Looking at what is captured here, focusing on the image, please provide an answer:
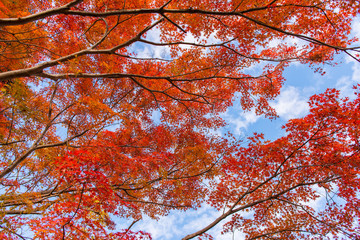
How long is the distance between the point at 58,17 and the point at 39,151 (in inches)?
232

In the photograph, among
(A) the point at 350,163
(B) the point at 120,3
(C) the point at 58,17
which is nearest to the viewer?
(A) the point at 350,163

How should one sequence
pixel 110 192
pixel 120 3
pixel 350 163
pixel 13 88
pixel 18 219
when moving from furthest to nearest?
pixel 120 3 < pixel 350 163 < pixel 18 219 < pixel 110 192 < pixel 13 88

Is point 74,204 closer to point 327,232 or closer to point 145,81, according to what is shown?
point 145,81

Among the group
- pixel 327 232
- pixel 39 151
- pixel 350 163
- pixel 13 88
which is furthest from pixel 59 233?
pixel 350 163

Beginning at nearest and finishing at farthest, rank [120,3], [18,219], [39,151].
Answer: [18,219]
[39,151]
[120,3]

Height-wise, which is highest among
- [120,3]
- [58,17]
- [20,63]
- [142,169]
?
[58,17]

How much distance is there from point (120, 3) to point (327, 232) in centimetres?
1013

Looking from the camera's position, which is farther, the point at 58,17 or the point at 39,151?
the point at 58,17

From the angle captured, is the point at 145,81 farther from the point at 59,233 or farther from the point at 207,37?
the point at 59,233

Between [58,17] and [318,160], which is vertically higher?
[58,17]

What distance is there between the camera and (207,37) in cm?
726

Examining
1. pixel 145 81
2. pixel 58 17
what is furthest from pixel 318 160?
A: pixel 58 17

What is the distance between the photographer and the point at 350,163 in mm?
6195

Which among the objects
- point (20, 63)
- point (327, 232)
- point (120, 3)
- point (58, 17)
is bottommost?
point (327, 232)
